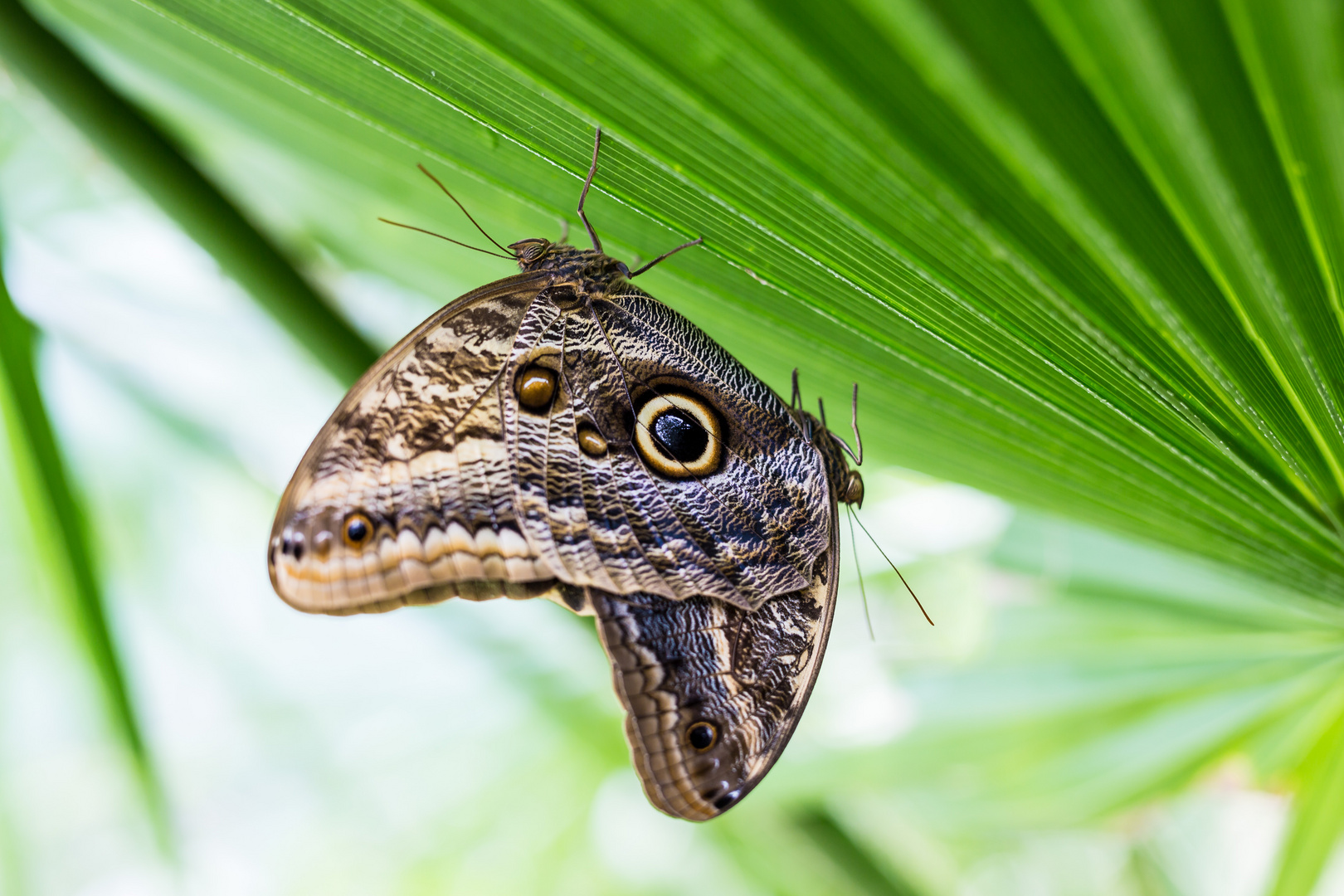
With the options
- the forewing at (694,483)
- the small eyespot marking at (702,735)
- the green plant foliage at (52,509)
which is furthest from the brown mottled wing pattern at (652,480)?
the green plant foliage at (52,509)

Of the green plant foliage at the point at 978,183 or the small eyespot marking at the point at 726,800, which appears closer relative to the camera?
the green plant foliage at the point at 978,183

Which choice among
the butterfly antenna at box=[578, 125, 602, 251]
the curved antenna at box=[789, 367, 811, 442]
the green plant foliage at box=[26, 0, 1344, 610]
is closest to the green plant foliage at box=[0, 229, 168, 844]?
the green plant foliage at box=[26, 0, 1344, 610]

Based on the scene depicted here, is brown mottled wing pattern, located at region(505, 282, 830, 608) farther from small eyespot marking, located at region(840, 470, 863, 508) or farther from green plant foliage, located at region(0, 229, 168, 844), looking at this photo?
green plant foliage, located at region(0, 229, 168, 844)

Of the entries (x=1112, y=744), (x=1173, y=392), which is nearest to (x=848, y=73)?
(x=1173, y=392)

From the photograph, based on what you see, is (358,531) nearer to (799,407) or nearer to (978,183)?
(799,407)

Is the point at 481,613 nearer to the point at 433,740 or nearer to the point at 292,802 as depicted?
the point at 433,740

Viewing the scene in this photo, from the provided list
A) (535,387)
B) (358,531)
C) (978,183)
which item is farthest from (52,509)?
(978,183)

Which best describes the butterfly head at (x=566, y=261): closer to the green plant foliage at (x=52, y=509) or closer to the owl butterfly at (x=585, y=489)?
the owl butterfly at (x=585, y=489)
